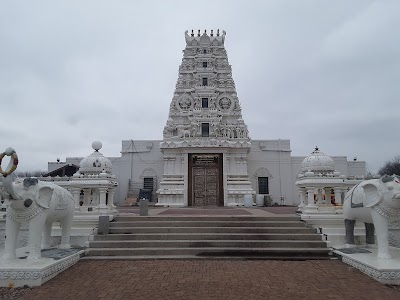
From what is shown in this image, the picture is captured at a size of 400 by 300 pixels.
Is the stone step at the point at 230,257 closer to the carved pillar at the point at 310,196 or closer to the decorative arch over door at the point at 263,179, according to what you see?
the carved pillar at the point at 310,196

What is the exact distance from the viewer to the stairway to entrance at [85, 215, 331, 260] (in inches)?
343

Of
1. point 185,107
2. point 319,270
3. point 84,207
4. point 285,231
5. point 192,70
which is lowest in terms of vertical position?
point 319,270

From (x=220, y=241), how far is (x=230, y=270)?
1846mm

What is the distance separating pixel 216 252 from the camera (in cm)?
873

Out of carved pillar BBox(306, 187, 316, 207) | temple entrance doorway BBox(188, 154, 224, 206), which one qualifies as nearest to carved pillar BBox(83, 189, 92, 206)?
carved pillar BBox(306, 187, 316, 207)

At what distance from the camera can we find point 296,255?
869 cm

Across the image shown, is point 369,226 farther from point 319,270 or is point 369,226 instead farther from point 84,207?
point 84,207

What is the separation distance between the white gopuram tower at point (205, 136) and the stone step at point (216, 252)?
13888 mm

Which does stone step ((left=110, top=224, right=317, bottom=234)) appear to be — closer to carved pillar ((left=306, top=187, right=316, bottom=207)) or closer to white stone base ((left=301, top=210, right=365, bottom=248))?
white stone base ((left=301, top=210, right=365, bottom=248))

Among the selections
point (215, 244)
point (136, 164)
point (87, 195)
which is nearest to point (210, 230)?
point (215, 244)

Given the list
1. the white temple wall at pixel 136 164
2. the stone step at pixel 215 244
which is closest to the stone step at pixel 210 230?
the stone step at pixel 215 244

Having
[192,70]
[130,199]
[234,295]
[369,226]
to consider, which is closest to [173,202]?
[130,199]

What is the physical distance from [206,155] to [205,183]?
2.38 metres

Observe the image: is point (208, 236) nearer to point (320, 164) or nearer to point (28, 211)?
point (28, 211)
